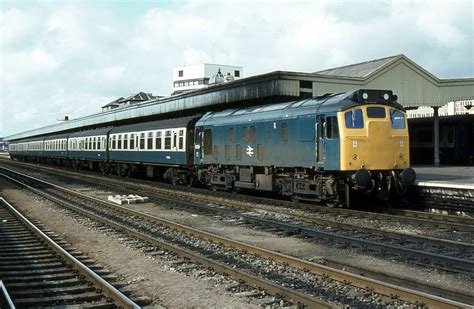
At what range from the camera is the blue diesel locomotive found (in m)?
14.7

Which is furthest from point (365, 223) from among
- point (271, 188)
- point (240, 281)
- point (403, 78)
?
point (403, 78)

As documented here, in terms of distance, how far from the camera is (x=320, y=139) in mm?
15352

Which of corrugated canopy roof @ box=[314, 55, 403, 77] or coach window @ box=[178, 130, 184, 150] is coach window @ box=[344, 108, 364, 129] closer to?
coach window @ box=[178, 130, 184, 150]

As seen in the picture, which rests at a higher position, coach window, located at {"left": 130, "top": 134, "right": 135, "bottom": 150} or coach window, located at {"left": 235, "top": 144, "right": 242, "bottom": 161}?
coach window, located at {"left": 130, "top": 134, "right": 135, "bottom": 150}

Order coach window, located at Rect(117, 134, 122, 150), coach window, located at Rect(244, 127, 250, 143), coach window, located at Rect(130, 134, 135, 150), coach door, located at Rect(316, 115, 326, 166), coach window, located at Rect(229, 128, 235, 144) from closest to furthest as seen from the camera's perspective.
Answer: coach door, located at Rect(316, 115, 326, 166) → coach window, located at Rect(244, 127, 250, 143) → coach window, located at Rect(229, 128, 235, 144) → coach window, located at Rect(130, 134, 135, 150) → coach window, located at Rect(117, 134, 122, 150)

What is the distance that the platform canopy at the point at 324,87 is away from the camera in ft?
82.4

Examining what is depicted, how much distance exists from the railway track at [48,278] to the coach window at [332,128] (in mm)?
8152

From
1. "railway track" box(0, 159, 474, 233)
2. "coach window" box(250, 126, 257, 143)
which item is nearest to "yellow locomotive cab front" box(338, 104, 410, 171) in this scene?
"railway track" box(0, 159, 474, 233)

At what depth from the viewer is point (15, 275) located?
328 inches

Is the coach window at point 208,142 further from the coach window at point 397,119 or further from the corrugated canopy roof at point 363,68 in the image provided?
the corrugated canopy roof at point 363,68

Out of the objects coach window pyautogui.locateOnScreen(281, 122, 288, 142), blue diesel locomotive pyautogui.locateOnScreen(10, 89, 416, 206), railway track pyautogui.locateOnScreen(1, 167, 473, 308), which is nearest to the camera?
railway track pyautogui.locateOnScreen(1, 167, 473, 308)

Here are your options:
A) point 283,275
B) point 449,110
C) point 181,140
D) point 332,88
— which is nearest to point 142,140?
point 181,140

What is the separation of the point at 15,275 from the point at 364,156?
9.87m

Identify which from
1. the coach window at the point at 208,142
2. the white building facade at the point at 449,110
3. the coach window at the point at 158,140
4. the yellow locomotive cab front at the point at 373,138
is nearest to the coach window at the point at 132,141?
the coach window at the point at 158,140
